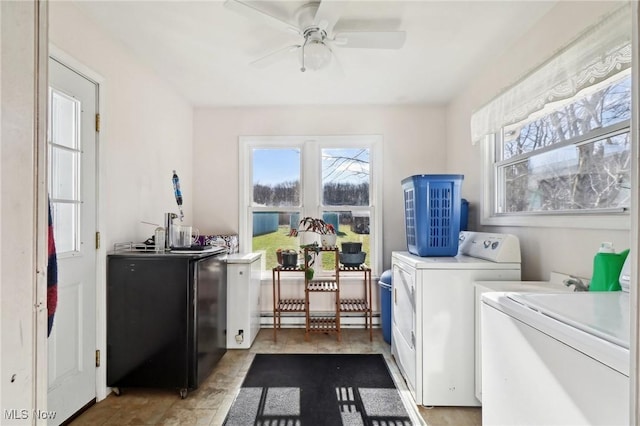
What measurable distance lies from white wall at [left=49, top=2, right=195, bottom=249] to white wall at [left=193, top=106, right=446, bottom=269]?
0.44m

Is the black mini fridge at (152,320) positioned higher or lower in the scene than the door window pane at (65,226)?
lower

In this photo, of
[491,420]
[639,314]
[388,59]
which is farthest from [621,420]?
[388,59]

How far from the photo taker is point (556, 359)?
818mm

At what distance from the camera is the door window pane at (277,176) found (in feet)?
11.2

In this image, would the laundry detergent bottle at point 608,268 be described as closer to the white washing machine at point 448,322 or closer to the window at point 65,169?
the white washing machine at point 448,322

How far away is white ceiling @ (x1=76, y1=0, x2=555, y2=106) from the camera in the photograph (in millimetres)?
1774

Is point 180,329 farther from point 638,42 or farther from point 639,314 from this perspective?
point 638,42

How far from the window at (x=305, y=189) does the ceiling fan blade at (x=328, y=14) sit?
1617 mm

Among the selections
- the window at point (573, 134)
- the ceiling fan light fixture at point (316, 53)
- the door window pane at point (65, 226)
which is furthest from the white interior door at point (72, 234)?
the window at point (573, 134)

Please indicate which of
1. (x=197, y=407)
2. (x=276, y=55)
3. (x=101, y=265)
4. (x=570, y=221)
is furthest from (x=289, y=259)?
(x=570, y=221)

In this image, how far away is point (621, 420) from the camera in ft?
2.10

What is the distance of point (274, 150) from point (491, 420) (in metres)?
2.98

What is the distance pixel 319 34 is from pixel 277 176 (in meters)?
1.80

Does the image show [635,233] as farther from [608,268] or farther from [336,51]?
[336,51]
